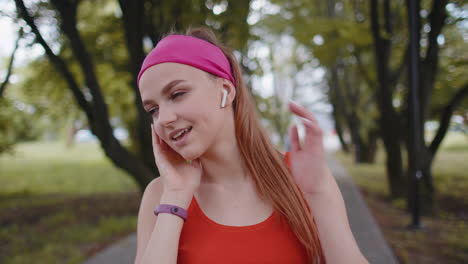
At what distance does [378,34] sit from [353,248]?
5910mm

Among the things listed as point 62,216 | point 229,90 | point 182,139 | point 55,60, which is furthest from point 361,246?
point 62,216

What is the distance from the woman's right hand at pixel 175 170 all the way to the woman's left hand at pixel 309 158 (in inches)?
18.9

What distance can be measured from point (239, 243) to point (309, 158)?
0.50 meters

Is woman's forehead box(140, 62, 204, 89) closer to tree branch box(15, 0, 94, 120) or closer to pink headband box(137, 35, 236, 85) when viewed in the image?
pink headband box(137, 35, 236, 85)

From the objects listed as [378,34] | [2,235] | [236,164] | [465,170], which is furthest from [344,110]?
[236,164]

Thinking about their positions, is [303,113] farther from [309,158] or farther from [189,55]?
[189,55]

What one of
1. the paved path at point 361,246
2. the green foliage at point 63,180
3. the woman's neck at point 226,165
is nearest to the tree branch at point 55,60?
the paved path at point 361,246

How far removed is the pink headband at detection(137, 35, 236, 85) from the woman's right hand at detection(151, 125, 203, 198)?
35 cm

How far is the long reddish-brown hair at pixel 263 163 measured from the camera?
1592 mm

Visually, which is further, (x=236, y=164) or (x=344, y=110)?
(x=344, y=110)

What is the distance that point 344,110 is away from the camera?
51.8 ft

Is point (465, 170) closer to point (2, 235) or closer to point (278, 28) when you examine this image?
point (278, 28)

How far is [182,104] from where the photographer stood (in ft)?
4.86

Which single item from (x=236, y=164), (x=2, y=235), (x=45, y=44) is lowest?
(x=2, y=235)
